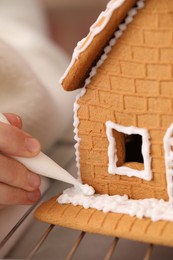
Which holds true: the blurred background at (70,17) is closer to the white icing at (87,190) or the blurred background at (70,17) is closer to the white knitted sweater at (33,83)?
the white knitted sweater at (33,83)

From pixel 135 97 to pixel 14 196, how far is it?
0.55 ft

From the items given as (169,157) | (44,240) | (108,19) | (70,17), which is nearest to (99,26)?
(108,19)

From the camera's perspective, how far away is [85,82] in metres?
0.53

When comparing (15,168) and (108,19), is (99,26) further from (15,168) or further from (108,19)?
(15,168)

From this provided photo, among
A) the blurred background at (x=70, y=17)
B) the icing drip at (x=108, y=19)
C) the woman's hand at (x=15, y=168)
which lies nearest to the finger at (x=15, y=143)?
the woman's hand at (x=15, y=168)

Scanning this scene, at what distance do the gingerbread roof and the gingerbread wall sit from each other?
0.04ft

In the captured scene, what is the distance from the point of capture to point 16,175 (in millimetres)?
545

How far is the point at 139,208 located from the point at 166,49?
15 centimetres

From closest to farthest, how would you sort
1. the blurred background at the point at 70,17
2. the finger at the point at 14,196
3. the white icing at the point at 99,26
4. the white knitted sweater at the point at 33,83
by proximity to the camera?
the white icing at the point at 99,26 < the finger at the point at 14,196 < the white knitted sweater at the point at 33,83 < the blurred background at the point at 70,17

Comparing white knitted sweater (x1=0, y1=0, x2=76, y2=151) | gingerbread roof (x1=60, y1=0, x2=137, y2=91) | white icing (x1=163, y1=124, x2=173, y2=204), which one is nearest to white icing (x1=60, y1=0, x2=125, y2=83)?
gingerbread roof (x1=60, y1=0, x2=137, y2=91)

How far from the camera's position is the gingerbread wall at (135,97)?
0.47 meters

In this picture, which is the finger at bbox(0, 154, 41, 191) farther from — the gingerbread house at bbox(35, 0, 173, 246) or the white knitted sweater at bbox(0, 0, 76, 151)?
the white knitted sweater at bbox(0, 0, 76, 151)

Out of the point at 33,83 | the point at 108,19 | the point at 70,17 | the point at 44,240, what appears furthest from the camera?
the point at 70,17

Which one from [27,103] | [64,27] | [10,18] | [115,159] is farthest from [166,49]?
[64,27]
